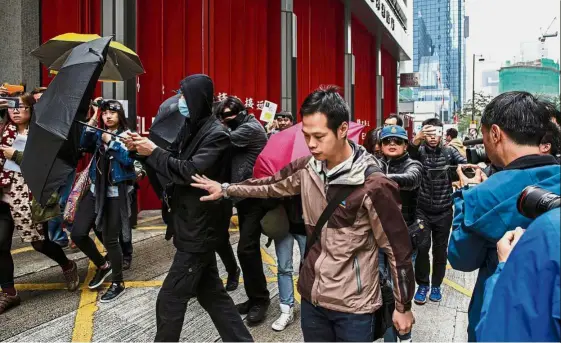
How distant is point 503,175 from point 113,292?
148 inches

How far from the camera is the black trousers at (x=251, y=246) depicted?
155 inches

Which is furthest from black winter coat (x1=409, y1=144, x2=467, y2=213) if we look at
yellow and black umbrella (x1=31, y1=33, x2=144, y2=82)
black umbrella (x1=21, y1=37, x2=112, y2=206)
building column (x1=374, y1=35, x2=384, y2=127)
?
building column (x1=374, y1=35, x2=384, y2=127)

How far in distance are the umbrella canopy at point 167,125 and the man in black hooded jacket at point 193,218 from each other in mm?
444

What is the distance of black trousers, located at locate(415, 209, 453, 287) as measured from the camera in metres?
4.53

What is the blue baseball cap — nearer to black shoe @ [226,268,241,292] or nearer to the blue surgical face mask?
the blue surgical face mask

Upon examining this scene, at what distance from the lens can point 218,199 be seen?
2926 millimetres

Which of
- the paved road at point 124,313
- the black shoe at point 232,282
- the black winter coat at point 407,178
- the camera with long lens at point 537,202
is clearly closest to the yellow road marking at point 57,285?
the paved road at point 124,313

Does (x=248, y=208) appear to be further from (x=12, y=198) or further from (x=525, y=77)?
(x=525, y=77)

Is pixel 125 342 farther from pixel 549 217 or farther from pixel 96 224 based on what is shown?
pixel 549 217

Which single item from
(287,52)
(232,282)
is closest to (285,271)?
(232,282)

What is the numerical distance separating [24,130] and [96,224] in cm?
106

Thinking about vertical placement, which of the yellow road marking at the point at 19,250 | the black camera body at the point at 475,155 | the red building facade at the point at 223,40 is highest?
the red building facade at the point at 223,40

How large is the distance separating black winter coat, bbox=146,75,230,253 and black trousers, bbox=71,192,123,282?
1656 mm

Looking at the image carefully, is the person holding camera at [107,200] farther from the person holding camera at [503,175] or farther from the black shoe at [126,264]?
the person holding camera at [503,175]
